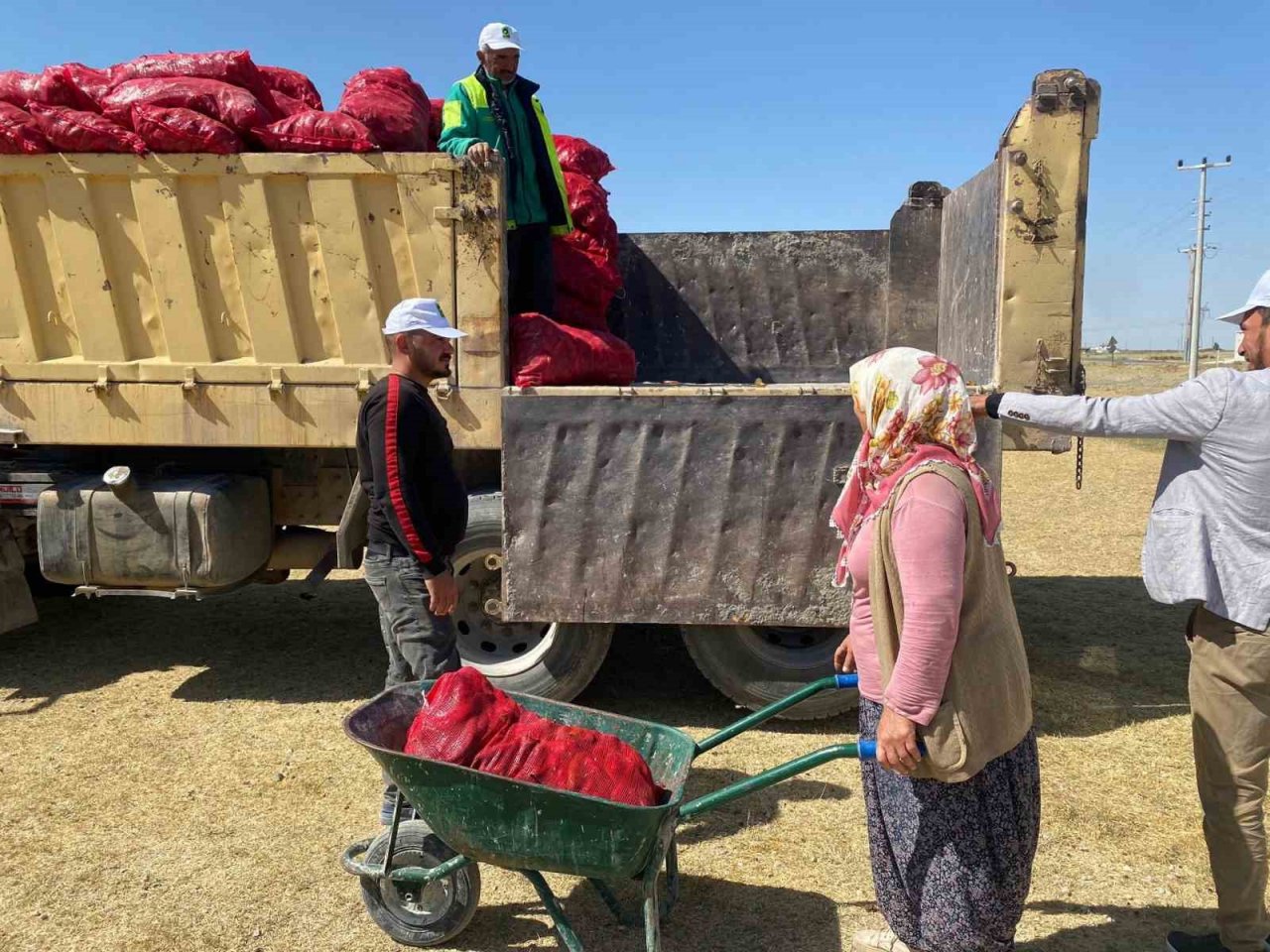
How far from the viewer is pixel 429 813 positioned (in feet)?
8.47

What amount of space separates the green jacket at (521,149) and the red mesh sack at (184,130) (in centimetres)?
96

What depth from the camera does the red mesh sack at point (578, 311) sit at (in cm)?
540

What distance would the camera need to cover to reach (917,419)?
2152 mm

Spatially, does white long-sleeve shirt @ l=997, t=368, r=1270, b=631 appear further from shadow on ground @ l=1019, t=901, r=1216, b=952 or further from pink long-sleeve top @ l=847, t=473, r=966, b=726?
shadow on ground @ l=1019, t=901, r=1216, b=952

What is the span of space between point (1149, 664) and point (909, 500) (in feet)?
14.4

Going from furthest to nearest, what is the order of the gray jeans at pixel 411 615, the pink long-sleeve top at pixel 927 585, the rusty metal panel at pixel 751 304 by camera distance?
the rusty metal panel at pixel 751 304 → the gray jeans at pixel 411 615 → the pink long-sleeve top at pixel 927 585

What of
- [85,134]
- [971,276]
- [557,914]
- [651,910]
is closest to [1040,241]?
[971,276]

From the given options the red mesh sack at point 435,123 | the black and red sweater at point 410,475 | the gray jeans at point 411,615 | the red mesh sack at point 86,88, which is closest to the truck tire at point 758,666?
the gray jeans at point 411,615

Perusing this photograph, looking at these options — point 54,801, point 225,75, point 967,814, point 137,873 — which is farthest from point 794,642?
point 225,75

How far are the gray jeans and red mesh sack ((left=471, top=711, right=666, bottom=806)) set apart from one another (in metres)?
0.66

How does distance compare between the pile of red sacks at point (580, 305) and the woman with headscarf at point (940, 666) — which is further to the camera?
the pile of red sacks at point (580, 305)

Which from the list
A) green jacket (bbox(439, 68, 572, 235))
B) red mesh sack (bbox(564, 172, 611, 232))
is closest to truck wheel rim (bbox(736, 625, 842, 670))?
green jacket (bbox(439, 68, 572, 235))

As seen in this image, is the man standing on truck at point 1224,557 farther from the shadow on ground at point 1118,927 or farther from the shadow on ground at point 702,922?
the shadow on ground at point 702,922

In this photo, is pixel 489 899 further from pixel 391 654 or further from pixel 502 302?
pixel 502 302
